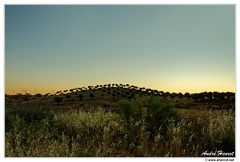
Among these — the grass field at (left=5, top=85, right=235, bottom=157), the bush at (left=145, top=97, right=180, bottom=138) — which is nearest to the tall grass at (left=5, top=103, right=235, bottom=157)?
the grass field at (left=5, top=85, right=235, bottom=157)

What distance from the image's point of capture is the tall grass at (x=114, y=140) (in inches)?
242

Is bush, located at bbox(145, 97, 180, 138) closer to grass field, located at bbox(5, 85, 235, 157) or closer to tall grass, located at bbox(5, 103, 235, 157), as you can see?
grass field, located at bbox(5, 85, 235, 157)

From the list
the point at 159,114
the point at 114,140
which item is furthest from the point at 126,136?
the point at 159,114

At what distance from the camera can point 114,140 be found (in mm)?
6996

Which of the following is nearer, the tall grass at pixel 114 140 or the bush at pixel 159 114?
the tall grass at pixel 114 140

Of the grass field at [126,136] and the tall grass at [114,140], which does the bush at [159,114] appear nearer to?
the grass field at [126,136]

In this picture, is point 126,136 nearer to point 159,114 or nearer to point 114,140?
point 114,140

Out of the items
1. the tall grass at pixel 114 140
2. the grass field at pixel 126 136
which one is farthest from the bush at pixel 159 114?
the tall grass at pixel 114 140

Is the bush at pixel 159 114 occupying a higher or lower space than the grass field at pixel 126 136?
higher

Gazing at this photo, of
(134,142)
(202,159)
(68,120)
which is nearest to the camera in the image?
(202,159)

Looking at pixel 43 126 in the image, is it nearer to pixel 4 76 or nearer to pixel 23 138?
pixel 23 138

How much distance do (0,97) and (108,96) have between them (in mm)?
16788

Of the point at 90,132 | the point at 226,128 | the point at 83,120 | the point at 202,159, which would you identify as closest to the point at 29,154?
the point at 90,132

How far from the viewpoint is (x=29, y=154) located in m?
6.05
